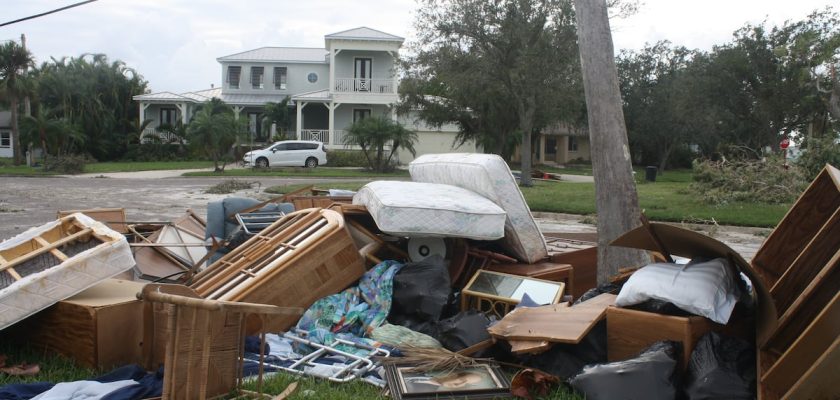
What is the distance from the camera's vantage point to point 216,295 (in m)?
4.84

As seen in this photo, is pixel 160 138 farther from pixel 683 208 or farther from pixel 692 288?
pixel 692 288

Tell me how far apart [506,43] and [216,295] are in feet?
59.5

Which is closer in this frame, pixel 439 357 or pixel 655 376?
pixel 655 376

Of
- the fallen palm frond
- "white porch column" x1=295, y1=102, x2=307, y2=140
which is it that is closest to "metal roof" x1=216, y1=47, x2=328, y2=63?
"white porch column" x1=295, y1=102, x2=307, y2=140

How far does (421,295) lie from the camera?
4.89 m

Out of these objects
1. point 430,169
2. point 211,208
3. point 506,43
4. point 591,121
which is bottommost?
point 211,208

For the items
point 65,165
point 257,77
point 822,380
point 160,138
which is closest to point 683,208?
point 822,380

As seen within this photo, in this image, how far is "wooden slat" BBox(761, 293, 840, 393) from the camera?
321 cm

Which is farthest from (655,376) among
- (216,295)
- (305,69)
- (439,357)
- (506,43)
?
(305,69)

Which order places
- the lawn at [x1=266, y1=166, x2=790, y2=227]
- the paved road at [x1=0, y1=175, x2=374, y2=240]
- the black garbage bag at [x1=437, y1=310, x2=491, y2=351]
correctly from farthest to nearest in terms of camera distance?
the lawn at [x1=266, y1=166, x2=790, y2=227] < the paved road at [x1=0, y1=175, x2=374, y2=240] < the black garbage bag at [x1=437, y1=310, x2=491, y2=351]

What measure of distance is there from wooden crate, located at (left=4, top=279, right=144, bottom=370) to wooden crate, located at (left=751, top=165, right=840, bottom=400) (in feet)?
11.5

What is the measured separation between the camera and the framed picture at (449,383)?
3711 mm

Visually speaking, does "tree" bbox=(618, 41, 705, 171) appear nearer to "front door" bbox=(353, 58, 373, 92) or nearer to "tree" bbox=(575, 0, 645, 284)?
"front door" bbox=(353, 58, 373, 92)

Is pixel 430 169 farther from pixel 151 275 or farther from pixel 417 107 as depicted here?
pixel 417 107
